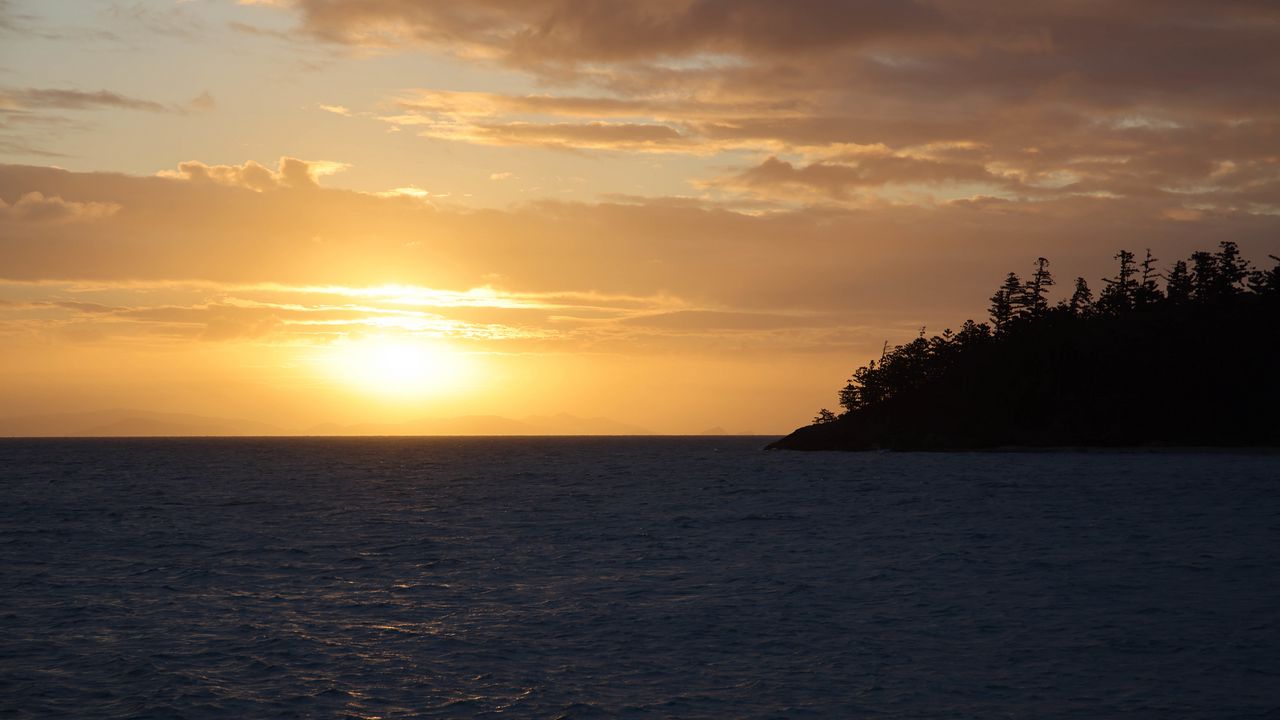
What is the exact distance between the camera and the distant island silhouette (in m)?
151

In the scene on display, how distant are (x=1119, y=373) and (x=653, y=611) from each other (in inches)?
5538

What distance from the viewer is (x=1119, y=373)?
509 feet

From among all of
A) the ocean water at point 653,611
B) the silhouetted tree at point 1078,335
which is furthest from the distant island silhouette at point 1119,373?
the ocean water at point 653,611

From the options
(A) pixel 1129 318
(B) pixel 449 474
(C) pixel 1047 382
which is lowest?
(B) pixel 449 474

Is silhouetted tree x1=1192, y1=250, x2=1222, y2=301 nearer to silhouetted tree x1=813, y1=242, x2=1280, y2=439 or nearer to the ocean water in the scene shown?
silhouetted tree x1=813, y1=242, x2=1280, y2=439

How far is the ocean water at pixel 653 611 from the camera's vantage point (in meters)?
23.3

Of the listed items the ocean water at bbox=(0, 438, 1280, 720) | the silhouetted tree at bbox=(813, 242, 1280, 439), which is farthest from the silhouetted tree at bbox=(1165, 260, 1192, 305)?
the ocean water at bbox=(0, 438, 1280, 720)

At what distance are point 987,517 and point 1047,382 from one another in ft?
334

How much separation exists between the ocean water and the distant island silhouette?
8702 centimetres

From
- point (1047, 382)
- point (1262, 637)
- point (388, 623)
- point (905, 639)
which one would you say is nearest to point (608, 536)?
point (388, 623)

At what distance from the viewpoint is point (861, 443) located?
18212 centimetres

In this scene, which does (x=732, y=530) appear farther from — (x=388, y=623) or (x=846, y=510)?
(x=388, y=623)

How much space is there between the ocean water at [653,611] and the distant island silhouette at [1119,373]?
8702 centimetres

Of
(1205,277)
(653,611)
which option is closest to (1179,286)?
(1205,277)
